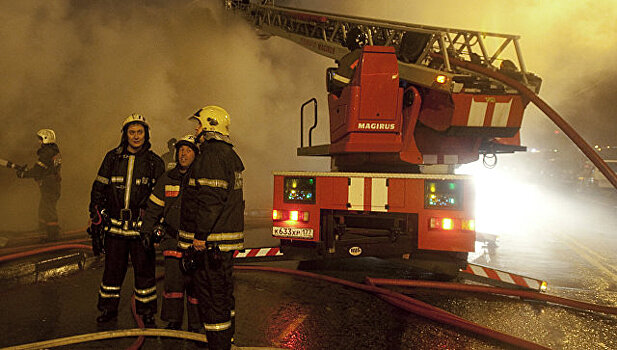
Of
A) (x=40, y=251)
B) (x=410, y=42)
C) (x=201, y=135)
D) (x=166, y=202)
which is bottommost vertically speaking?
(x=40, y=251)

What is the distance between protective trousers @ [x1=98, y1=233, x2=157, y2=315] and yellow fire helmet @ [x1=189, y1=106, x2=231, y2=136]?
1.25 m

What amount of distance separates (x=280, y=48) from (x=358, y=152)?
10.1 metres

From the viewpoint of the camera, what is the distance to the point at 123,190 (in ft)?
10.9

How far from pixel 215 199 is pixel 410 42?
3414 mm

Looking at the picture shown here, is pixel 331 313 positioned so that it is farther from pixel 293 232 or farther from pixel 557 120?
pixel 557 120

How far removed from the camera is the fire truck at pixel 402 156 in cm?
408

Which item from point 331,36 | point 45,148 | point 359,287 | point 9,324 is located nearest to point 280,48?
point 331,36

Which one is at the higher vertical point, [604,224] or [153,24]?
[153,24]

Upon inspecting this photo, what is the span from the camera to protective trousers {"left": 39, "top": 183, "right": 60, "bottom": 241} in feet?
19.1

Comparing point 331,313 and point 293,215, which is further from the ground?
point 293,215

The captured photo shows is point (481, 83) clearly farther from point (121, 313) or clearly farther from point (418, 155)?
point (121, 313)

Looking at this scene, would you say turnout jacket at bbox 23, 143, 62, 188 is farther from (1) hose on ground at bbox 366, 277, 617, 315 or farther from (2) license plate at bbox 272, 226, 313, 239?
(1) hose on ground at bbox 366, 277, 617, 315

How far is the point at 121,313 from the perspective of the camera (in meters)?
3.54

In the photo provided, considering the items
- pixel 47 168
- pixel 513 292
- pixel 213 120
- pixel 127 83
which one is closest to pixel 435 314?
pixel 513 292
